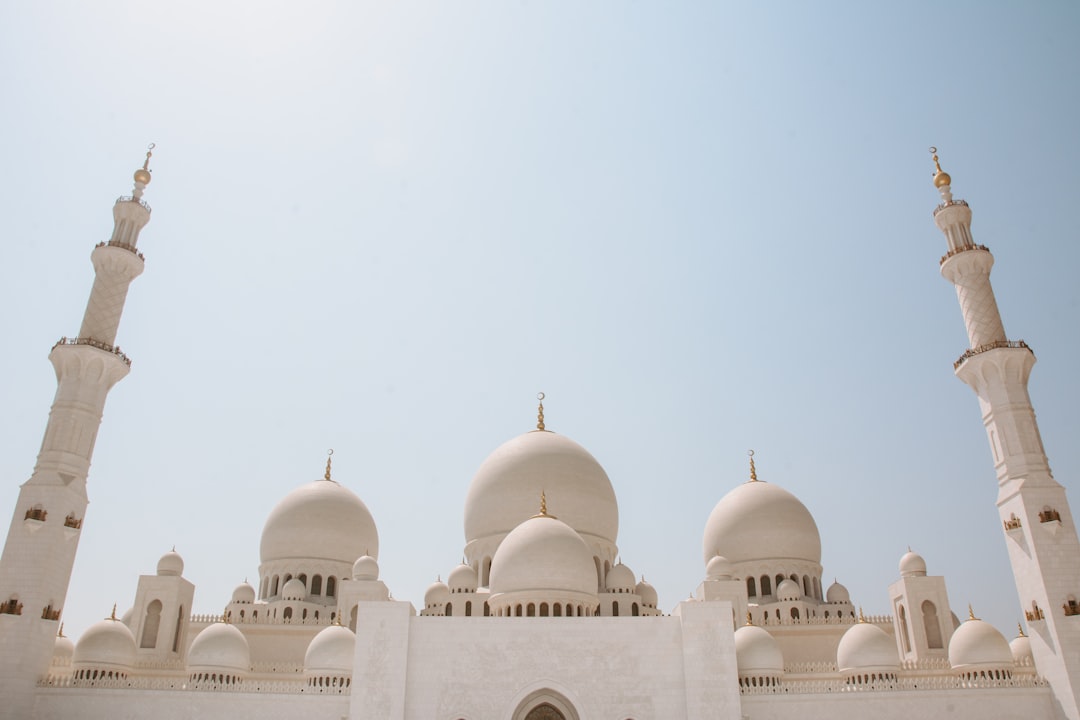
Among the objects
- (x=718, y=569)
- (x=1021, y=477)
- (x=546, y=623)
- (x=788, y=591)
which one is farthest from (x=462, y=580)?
(x=1021, y=477)

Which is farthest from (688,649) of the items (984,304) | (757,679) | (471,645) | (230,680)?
(984,304)

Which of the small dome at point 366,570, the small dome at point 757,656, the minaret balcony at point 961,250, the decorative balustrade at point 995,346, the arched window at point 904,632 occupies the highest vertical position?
the minaret balcony at point 961,250

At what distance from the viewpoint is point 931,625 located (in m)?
23.5

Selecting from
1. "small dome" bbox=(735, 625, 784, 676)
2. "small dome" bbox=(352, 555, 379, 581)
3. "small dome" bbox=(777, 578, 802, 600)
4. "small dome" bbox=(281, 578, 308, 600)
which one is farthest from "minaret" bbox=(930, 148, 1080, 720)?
"small dome" bbox=(281, 578, 308, 600)

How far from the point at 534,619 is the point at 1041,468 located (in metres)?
13.7

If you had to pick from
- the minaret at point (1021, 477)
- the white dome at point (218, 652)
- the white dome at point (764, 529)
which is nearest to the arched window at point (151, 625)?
the white dome at point (218, 652)

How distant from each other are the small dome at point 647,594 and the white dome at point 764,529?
4.41 meters

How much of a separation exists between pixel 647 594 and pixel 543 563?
5307mm

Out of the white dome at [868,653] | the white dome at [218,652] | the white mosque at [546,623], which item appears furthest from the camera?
the white dome at [218,652]

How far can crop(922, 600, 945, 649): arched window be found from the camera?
23.3 m

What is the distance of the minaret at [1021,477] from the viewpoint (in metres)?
18.3

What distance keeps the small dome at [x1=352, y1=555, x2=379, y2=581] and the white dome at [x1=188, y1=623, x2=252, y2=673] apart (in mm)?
4728

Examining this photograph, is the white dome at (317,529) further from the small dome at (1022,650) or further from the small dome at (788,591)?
the small dome at (1022,650)

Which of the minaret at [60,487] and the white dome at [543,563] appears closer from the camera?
the minaret at [60,487]
